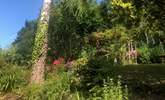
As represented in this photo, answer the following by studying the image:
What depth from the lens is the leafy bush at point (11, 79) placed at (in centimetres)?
1186

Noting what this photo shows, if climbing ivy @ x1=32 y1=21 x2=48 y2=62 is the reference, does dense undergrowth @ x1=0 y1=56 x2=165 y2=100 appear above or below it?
below

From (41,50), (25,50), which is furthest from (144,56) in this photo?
(41,50)

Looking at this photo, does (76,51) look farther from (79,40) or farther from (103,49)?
(103,49)

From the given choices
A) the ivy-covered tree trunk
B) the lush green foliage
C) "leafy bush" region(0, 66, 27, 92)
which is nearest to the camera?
the ivy-covered tree trunk

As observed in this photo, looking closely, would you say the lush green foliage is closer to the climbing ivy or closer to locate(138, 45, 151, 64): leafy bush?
the climbing ivy

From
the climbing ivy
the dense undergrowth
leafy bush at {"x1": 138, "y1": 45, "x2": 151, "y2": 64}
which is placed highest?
the climbing ivy

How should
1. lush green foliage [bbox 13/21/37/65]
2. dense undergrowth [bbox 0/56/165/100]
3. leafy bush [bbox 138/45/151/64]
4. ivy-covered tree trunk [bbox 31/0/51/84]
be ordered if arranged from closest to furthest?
1. dense undergrowth [bbox 0/56/165/100]
2. ivy-covered tree trunk [bbox 31/0/51/84]
3. lush green foliage [bbox 13/21/37/65]
4. leafy bush [bbox 138/45/151/64]

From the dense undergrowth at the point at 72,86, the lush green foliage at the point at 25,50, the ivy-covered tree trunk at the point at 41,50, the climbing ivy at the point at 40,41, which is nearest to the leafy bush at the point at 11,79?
the dense undergrowth at the point at 72,86

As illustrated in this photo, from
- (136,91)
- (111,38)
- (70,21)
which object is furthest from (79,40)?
(136,91)

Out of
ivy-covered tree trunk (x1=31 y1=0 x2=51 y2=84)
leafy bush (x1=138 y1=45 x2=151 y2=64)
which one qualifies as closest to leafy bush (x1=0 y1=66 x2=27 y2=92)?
ivy-covered tree trunk (x1=31 y1=0 x2=51 y2=84)

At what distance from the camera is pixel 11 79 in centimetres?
1202

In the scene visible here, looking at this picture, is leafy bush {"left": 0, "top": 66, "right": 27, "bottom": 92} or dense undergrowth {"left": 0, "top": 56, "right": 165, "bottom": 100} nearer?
dense undergrowth {"left": 0, "top": 56, "right": 165, "bottom": 100}

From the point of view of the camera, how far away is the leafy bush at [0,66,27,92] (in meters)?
11.9

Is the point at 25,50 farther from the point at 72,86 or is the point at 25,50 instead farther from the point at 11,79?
the point at 72,86
